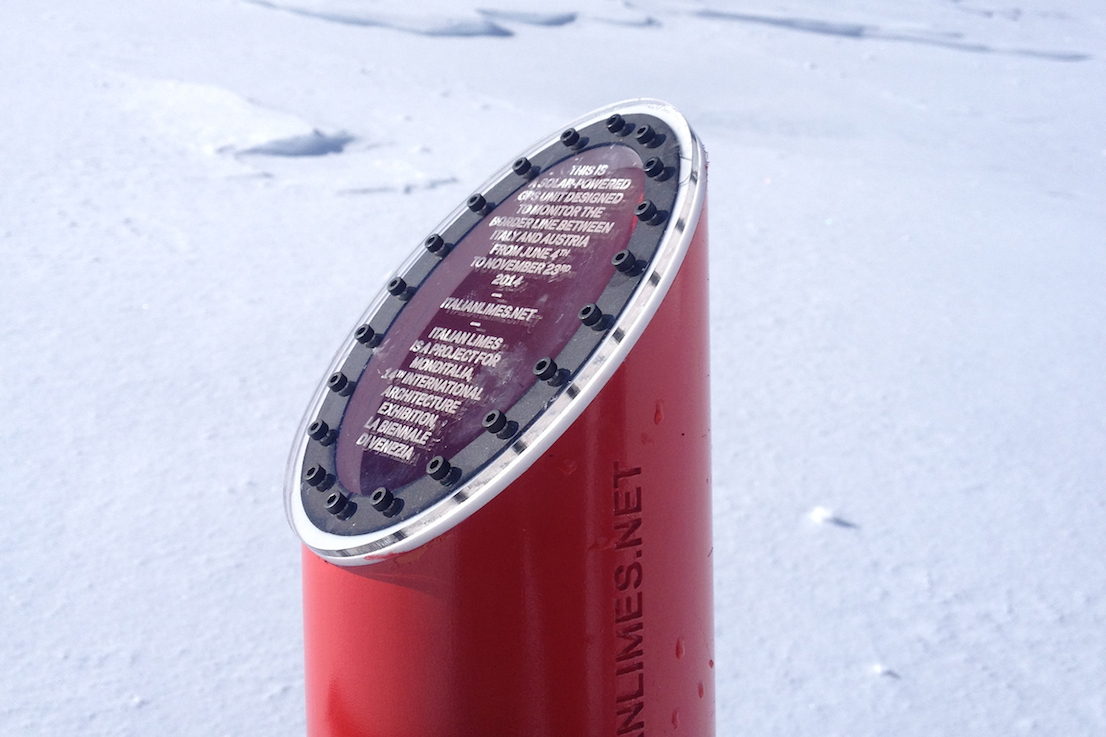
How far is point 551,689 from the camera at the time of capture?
25.2 inches

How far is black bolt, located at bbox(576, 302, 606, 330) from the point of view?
25.1 inches

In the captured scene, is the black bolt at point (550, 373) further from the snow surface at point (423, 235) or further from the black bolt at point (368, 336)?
the snow surface at point (423, 235)

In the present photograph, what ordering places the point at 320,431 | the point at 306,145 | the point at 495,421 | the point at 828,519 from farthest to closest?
the point at 306,145 < the point at 828,519 < the point at 320,431 < the point at 495,421

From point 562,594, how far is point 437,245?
358 mm

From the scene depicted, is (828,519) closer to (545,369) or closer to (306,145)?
(545,369)

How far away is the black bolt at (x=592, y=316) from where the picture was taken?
638 mm

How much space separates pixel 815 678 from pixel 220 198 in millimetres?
1876

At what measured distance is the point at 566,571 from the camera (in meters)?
0.63

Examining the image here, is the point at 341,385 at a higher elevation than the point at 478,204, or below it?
below

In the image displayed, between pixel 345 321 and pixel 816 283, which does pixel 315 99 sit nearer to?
pixel 345 321

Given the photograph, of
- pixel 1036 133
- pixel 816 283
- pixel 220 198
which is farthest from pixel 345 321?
pixel 1036 133

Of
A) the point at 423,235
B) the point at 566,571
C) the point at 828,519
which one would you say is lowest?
the point at 828,519

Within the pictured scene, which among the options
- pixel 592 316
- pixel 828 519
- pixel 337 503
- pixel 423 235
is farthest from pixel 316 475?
pixel 423 235

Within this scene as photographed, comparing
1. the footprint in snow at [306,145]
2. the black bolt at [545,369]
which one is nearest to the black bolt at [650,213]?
the black bolt at [545,369]
